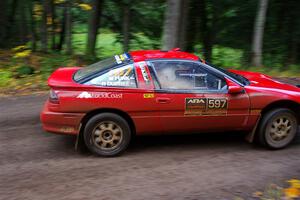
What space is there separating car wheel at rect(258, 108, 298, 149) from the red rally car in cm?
2

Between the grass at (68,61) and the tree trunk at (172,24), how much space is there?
3.30 metres

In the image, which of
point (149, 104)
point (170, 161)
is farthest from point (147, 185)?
point (149, 104)

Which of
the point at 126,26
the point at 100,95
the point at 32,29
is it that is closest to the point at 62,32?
the point at 32,29

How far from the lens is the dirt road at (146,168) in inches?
201

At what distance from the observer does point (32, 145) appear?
21.9 ft

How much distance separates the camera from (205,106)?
6.14m

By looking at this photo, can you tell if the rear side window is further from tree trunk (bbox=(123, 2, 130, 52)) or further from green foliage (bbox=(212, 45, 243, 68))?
tree trunk (bbox=(123, 2, 130, 52))

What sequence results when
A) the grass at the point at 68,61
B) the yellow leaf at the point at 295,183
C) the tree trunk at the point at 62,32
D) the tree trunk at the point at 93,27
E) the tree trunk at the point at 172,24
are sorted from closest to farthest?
the yellow leaf at the point at 295,183
the tree trunk at the point at 172,24
the grass at the point at 68,61
the tree trunk at the point at 93,27
the tree trunk at the point at 62,32

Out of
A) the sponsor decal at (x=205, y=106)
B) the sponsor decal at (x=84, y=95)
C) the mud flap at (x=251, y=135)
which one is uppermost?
the sponsor decal at (x=84, y=95)

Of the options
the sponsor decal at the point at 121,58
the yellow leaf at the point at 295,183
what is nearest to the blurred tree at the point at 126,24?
the sponsor decal at the point at 121,58

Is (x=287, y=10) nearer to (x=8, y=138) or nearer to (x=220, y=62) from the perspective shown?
(x=220, y=62)

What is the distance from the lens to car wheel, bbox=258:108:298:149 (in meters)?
6.35

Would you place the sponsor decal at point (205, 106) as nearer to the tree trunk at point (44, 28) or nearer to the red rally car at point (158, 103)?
the red rally car at point (158, 103)

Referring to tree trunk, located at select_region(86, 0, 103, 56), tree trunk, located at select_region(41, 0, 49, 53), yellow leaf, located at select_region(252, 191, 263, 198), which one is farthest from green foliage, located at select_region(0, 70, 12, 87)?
yellow leaf, located at select_region(252, 191, 263, 198)
